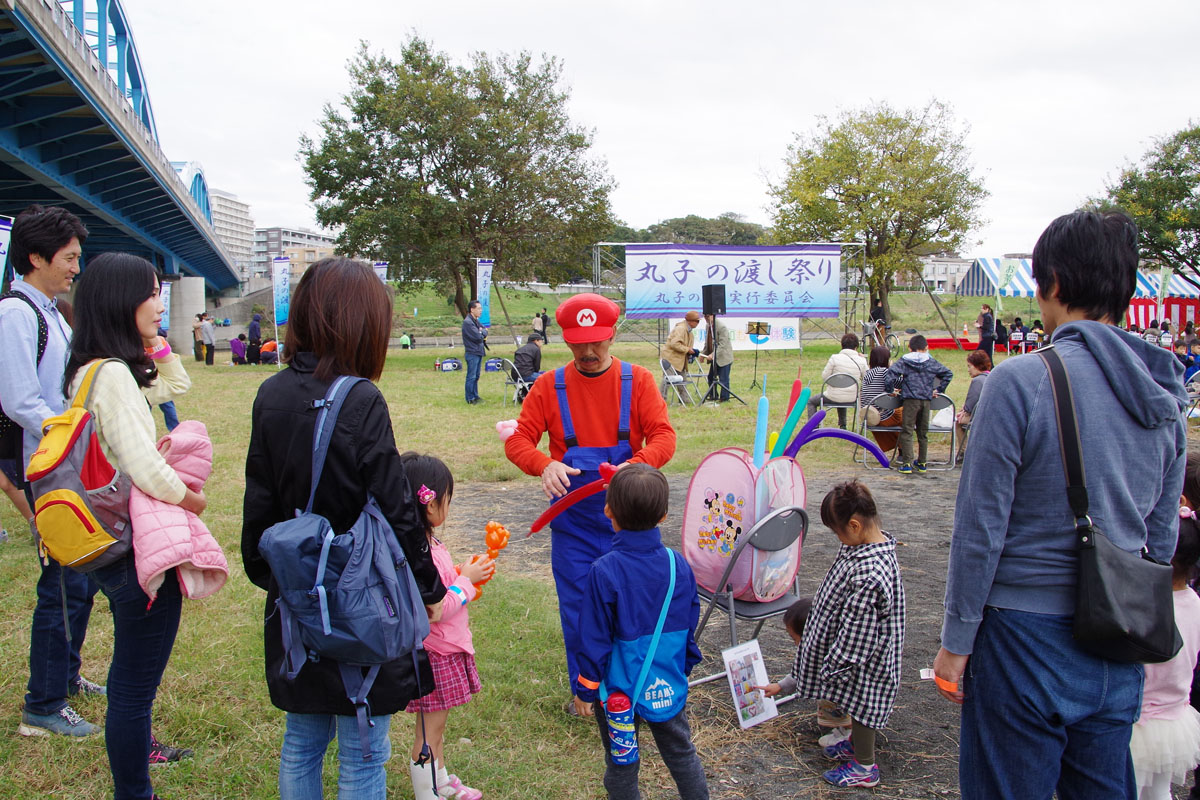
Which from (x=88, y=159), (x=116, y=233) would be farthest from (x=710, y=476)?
(x=116, y=233)

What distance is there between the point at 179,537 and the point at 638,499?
1.30 meters

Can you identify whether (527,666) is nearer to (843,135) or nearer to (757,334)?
(757,334)

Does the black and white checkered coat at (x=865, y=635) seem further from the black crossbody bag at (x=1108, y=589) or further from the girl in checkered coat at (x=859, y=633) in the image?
the black crossbody bag at (x=1108, y=589)

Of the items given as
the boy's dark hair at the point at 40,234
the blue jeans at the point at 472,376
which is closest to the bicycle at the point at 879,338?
the blue jeans at the point at 472,376

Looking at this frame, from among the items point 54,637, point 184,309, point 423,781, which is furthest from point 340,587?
point 184,309

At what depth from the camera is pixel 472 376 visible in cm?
1315

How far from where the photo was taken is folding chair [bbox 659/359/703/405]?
12180 millimetres

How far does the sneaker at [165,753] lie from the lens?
280 cm

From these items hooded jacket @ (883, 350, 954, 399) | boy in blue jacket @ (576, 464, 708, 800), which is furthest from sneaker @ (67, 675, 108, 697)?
hooded jacket @ (883, 350, 954, 399)

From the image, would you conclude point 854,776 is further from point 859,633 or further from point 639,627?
point 639,627

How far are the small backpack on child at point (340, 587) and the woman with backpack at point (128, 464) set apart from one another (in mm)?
733

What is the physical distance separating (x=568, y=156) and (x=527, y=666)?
989 inches

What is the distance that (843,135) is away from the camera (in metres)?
27.7

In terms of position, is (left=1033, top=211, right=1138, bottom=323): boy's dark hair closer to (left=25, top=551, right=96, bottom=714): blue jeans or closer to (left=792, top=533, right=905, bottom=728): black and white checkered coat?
(left=792, top=533, right=905, bottom=728): black and white checkered coat
